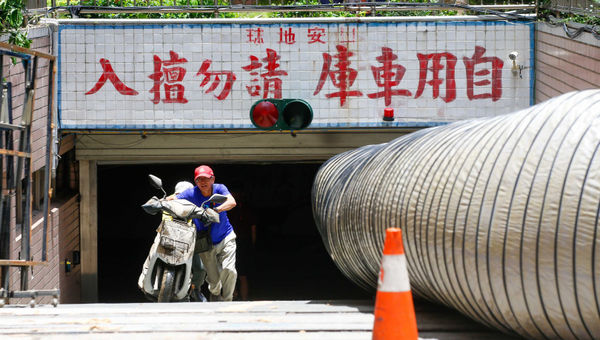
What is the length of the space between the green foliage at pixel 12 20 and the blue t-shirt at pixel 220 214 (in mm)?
2189

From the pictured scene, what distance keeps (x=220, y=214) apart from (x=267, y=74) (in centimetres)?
309

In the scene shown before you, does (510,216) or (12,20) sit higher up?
(12,20)

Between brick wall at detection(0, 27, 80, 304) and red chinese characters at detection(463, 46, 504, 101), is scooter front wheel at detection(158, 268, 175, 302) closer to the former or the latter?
brick wall at detection(0, 27, 80, 304)

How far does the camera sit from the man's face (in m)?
7.58

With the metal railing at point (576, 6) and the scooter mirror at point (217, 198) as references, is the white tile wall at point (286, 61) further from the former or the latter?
the scooter mirror at point (217, 198)

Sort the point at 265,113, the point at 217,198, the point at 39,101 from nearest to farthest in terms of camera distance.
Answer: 1. the point at 217,198
2. the point at 39,101
3. the point at 265,113

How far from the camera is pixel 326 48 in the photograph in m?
10.5

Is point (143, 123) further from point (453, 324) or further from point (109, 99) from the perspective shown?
point (453, 324)

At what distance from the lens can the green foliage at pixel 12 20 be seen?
8.08 metres

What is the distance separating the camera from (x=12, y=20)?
26.7 feet

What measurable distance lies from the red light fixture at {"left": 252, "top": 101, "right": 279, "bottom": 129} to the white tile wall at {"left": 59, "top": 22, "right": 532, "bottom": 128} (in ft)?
0.64

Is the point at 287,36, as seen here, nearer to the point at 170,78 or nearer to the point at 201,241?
the point at 170,78

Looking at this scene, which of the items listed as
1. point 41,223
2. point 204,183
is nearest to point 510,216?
point 204,183

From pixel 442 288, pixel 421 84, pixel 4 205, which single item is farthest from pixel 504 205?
pixel 421 84
